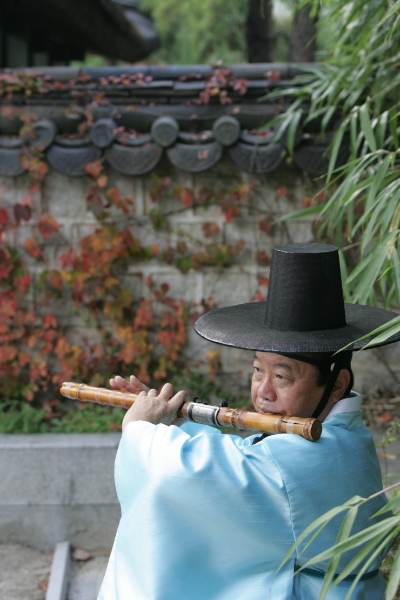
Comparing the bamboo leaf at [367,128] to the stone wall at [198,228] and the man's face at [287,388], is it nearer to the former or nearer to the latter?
A: the stone wall at [198,228]

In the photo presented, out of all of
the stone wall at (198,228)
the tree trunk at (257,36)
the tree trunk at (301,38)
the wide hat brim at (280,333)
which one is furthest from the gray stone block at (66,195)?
the tree trunk at (257,36)

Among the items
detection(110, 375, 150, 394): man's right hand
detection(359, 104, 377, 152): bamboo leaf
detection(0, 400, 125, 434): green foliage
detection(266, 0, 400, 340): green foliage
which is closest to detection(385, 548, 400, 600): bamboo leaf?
detection(110, 375, 150, 394): man's right hand

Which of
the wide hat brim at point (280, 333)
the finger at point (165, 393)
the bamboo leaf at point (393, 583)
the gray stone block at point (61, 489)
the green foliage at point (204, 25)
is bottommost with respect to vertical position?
the gray stone block at point (61, 489)

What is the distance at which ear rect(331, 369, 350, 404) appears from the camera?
2080 mm

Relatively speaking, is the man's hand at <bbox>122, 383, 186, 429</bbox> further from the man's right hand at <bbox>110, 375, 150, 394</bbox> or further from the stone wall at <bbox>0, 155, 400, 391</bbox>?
the stone wall at <bbox>0, 155, 400, 391</bbox>

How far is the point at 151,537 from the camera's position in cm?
190

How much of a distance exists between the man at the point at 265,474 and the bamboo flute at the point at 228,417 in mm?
33

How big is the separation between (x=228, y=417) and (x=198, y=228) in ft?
9.61

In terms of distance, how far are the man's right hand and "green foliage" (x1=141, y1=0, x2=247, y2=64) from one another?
33.0 ft

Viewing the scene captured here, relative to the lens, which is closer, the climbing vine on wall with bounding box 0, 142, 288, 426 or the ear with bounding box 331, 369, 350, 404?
the ear with bounding box 331, 369, 350, 404

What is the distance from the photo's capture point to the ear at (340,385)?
6.82 feet

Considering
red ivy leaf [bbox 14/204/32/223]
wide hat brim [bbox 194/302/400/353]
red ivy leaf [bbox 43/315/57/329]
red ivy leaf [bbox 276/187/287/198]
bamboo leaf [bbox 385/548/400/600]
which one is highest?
red ivy leaf [bbox 276/187/287/198]

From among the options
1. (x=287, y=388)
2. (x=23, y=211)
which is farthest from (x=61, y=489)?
(x=287, y=388)

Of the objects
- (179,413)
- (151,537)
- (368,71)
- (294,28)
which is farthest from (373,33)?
(294,28)
